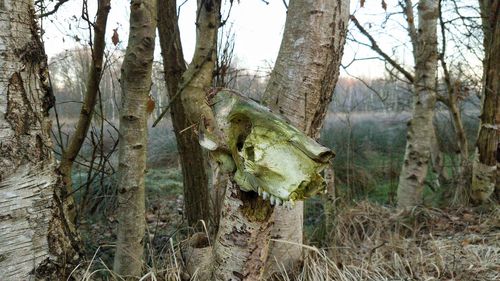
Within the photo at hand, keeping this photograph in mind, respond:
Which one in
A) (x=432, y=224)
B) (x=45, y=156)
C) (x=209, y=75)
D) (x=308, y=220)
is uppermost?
(x=209, y=75)

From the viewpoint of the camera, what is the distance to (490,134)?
16.8 feet

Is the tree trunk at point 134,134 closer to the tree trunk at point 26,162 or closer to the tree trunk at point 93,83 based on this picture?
the tree trunk at point 93,83

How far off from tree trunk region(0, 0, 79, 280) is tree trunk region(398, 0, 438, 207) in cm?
461

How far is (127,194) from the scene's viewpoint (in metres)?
2.44

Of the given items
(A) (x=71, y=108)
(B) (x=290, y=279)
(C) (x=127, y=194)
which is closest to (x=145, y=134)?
(C) (x=127, y=194)

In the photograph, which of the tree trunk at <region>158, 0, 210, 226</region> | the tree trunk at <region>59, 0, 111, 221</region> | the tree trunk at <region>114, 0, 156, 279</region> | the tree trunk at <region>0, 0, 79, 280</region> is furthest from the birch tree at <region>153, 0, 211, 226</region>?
the tree trunk at <region>0, 0, 79, 280</region>

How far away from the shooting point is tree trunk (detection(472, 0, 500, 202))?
5078 mm

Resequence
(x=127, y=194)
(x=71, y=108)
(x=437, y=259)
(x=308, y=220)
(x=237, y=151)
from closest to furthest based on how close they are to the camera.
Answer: (x=237, y=151) < (x=127, y=194) < (x=437, y=259) < (x=308, y=220) < (x=71, y=108)

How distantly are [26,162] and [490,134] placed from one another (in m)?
5.02

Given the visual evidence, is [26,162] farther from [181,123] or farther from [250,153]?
[181,123]

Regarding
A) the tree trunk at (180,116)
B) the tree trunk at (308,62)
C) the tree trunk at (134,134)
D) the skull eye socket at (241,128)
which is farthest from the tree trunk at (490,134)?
the skull eye socket at (241,128)

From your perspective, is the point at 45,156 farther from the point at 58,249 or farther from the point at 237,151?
the point at 237,151

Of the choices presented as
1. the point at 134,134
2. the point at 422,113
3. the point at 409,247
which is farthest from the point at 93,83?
the point at 422,113

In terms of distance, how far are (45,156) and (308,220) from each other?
5.04 m
